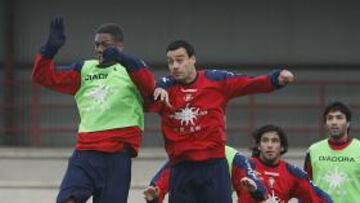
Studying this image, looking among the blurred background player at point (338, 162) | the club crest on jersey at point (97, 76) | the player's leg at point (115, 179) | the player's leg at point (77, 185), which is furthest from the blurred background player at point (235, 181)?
the blurred background player at point (338, 162)

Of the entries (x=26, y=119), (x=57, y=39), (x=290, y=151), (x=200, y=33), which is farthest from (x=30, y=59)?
(x=57, y=39)

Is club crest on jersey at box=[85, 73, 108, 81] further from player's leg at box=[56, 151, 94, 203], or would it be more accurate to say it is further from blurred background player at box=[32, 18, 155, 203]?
player's leg at box=[56, 151, 94, 203]

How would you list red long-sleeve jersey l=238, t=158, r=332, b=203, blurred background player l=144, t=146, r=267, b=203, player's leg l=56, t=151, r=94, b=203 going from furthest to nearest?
red long-sleeve jersey l=238, t=158, r=332, b=203
blurred background player l=144, t=146, r=267, b=203
player's leg l=56, t=151, r=94, b=203

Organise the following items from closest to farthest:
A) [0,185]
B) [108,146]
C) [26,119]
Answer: [108,146] < [0,185] < [26,119]

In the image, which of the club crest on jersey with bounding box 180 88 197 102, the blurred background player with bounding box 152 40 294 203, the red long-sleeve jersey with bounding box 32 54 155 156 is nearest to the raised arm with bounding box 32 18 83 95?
the red long-sleeve jersey with bounding box 32 54 155 156

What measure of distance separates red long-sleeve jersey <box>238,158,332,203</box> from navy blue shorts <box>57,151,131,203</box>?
1.10 metres

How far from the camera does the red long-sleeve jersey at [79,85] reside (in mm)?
6336

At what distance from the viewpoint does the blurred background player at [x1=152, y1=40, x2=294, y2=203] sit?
6.48 m

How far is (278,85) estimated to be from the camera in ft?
21.0

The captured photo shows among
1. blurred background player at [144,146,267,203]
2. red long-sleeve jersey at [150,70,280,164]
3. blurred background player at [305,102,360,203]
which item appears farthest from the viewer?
blurred background player at [305,102,360,203]

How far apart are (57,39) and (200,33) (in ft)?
25.3

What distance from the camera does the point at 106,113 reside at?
20.9 feet

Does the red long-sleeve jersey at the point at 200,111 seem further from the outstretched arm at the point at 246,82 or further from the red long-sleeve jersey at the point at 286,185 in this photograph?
the red long-sleeve jersey at the point at 286,185

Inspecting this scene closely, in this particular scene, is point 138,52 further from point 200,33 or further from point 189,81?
point 189,81
